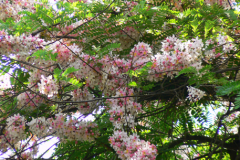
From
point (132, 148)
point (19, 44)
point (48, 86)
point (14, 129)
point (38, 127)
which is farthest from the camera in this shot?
point (14, 129)

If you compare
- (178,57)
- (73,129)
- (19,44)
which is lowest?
(73,129)

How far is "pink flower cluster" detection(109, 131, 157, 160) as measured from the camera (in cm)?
194

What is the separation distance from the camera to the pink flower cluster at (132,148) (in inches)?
76.3

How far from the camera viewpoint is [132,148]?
2021 mm

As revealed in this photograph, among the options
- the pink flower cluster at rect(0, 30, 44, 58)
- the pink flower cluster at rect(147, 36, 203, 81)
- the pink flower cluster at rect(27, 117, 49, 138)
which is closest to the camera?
the pink flower cluster at rect(147, 36, 203, 81)

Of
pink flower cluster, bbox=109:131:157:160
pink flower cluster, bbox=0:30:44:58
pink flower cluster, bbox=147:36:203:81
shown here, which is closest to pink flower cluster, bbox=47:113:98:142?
pink flower cluster, bbox=109:131:157:160

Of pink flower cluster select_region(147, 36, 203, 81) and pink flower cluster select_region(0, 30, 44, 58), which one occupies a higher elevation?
pink flower cluster select_region(0, 30, 44, 58)

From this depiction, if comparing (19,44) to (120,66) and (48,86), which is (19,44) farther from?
(120,66)

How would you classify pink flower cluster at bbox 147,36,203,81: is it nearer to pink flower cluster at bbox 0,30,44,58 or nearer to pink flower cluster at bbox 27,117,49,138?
pink flower cluster at bbox 0,30,44,58

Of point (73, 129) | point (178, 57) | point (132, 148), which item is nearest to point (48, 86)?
point (73, 129)

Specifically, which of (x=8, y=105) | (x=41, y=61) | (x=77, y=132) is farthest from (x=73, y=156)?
(x=41, y=61)

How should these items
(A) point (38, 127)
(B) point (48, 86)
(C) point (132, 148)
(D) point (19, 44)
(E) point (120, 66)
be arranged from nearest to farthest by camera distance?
(C) point (132, 148) < (B) point (48, 86) < (E) point (120, 66) < (D) point (19, 44) < (A) point (38, 127)

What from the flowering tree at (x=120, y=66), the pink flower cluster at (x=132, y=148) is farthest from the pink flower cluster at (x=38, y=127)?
the pink flower cluster at (x=132, y=148)

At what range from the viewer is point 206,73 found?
6.53 feet
